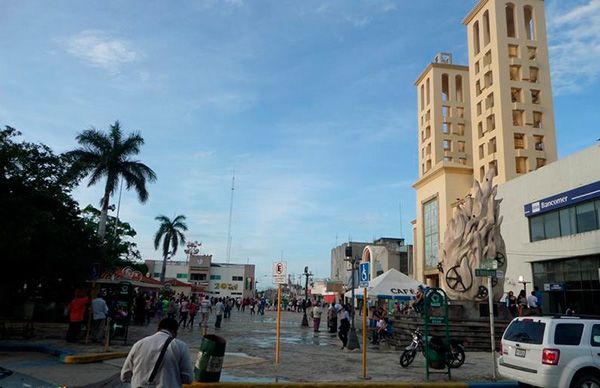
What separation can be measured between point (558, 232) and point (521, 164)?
16465 millimetres

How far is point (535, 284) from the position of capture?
36094mm

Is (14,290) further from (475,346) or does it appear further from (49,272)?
(475,346)

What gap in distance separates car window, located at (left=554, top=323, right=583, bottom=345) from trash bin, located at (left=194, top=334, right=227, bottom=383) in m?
6.00

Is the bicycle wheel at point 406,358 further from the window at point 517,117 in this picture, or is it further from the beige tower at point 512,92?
the window at point 517,117

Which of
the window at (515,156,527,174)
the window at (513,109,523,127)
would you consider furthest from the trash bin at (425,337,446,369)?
the window at (513,109,523,127)

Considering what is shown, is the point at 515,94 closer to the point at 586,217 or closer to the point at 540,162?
the point at 540,162

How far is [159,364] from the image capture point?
500 centimetres

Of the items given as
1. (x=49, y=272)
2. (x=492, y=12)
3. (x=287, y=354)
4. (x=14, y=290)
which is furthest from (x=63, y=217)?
(x=492, y=12)

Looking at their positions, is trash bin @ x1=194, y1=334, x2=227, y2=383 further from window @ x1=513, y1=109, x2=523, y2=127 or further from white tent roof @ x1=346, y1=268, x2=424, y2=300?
window @ x1=513, y1=109, x2=523, y2=127

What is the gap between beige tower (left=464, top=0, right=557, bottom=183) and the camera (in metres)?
48.0

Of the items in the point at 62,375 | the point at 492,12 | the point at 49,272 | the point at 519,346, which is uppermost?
the point at 492,12

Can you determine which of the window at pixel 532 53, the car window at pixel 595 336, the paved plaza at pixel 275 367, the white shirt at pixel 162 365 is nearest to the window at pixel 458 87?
the window at pixel 532 53

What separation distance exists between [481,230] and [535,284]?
16.9 meters

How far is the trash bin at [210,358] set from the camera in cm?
820
